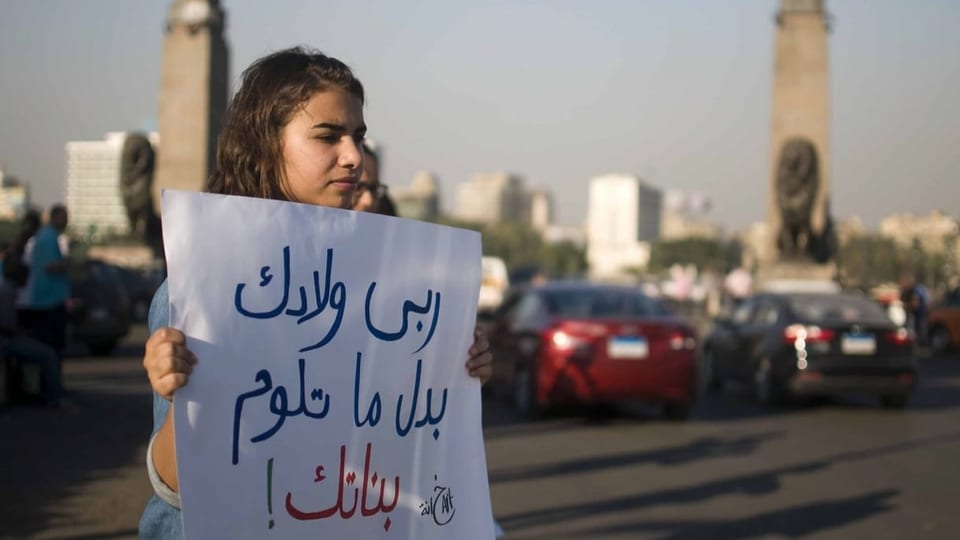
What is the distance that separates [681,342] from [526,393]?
173 cm

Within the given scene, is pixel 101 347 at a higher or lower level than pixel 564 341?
lower

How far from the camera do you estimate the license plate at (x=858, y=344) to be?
14984mm

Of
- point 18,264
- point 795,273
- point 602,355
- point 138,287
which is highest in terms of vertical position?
point 795,273

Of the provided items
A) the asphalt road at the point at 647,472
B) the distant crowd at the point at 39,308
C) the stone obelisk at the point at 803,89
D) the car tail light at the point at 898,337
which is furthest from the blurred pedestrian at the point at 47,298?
the stone obelisk at the point at 803,89

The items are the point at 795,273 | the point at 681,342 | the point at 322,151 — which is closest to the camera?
the point at 322,151

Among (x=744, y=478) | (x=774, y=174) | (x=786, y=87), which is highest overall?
(x=786, y=87)

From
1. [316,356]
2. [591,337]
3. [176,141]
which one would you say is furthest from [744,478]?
[176,141]

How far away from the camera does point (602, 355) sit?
43.7 ft

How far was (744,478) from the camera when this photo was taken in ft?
32.4

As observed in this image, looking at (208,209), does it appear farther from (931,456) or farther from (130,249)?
(130,249)

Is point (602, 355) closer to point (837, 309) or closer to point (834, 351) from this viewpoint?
point (834, 351)

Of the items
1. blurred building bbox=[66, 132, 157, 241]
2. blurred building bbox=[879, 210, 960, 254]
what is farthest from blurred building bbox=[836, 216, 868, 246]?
blurred building bbox=[66, 132, 157, 241]

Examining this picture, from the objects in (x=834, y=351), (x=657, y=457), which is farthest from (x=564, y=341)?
(x=834, y=351)

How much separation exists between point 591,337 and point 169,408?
11.1 metres
